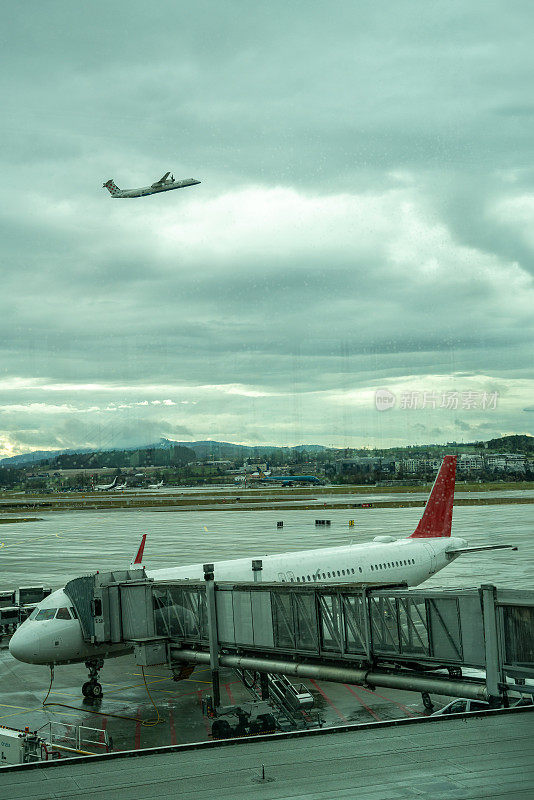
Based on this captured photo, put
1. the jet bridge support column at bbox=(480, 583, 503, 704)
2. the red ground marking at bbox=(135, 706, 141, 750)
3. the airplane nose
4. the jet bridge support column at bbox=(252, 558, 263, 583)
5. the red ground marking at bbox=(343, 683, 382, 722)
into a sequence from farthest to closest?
the jet bridge support column at bbox=(252, 558, 263, 583) < the airplane nose < the red ground marking at bbox=(343, 683, 382, 722) < the red ground marking at bbox=(135, 706, 141, 750) < the jet bridge support column at bbox=(480, 583, 503, 704)

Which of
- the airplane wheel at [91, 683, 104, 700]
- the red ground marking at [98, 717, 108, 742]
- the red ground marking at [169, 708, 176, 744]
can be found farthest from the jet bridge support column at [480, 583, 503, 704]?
the airplane wheel at [91, 683, 104, 700]

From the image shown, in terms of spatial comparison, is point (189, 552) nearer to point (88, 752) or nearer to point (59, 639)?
point (59, 639)

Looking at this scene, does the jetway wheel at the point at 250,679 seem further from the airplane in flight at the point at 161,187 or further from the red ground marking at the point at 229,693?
the airplane in flight at the point at 161,187

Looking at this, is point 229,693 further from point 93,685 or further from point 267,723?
point 267,723

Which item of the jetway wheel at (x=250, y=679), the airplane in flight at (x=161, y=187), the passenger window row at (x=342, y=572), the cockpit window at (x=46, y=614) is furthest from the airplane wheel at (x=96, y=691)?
the airplane in flight at (x=161, y=187)

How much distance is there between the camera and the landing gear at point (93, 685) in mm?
30625

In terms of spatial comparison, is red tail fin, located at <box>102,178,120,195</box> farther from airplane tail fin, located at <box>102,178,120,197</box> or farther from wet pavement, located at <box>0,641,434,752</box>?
wet pavement, located at <box>0,641,434,752</box>

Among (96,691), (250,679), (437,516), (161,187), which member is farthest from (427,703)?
(161,187)

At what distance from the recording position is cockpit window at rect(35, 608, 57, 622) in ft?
98.6

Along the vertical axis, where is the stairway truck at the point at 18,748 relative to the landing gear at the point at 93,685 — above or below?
above

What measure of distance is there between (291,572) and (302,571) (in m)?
0.72

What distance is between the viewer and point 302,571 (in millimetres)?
37375

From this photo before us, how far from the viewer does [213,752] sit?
1520 centimetres

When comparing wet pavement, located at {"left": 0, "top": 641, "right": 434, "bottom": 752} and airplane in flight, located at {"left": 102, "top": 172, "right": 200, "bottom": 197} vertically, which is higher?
airplane in flight, located at {"left": 102, "top": 172, "right": 200, "bottom": 197}
